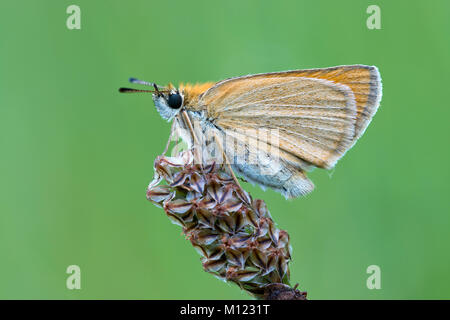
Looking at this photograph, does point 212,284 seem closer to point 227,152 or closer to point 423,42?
point 227,152

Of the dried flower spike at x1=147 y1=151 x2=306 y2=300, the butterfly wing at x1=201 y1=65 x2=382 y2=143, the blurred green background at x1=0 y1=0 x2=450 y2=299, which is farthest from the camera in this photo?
the blurred green background at x1=0 y1=0 x2=450 y2=299

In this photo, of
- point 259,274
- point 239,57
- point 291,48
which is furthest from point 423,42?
point 259,274

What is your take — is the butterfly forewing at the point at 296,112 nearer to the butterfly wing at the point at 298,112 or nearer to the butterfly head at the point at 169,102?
the butterfly wing at the point at 298,112

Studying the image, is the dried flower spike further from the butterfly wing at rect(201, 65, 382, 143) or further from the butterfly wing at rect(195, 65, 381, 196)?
the butterfly wing at rect(201, 65, 382, 143)

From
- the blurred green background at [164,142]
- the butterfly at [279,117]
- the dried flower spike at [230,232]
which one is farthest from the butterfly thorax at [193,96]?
the blurred green background at [164,142]

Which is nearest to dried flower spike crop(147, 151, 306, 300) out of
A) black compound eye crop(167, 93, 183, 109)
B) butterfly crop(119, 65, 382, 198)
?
butterfly crop(119, 65, 382, 198)

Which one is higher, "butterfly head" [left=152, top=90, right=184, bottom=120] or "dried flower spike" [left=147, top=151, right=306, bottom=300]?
"butterfly head" [left=152, top=90, right=184, bottom=120]
